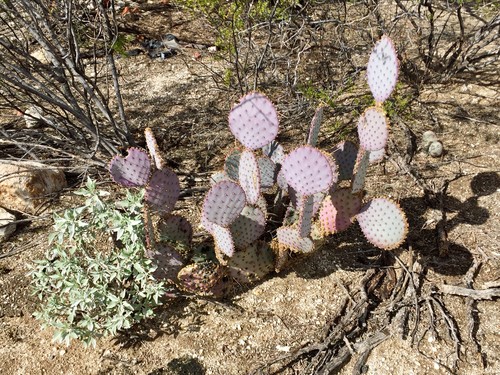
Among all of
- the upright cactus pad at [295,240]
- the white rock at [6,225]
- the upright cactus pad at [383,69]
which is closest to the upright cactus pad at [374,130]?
the upright cactus pad at [383,69]

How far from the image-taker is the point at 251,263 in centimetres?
297

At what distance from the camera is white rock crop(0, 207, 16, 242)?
3541mm

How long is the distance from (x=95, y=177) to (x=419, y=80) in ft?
10.2

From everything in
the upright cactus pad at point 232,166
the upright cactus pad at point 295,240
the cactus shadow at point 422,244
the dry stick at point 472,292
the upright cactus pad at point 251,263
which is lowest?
the dry stick at point 472,292

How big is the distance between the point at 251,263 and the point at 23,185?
1856 millimetres

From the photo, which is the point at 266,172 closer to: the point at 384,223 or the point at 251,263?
the point at 251,263

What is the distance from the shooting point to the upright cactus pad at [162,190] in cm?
273

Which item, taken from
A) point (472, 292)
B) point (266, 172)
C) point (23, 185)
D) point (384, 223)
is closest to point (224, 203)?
point (266, 172)

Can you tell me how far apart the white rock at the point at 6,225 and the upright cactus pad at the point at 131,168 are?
1.45m

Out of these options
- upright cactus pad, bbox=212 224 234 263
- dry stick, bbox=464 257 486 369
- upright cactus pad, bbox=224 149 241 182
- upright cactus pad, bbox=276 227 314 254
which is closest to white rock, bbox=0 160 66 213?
upright cactus pad, bbox=224 149 241 182

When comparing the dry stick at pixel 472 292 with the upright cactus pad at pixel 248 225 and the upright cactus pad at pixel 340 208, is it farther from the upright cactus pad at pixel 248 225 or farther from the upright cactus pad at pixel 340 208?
the upright cactus pad at pixel 248 225

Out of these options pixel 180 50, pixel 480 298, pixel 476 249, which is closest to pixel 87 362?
pixel 480 298

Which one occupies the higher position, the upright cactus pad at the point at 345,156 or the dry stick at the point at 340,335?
the upright cactus pad at the point at 345,156

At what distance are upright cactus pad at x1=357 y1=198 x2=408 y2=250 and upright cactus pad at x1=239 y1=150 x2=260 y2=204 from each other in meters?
0.63
